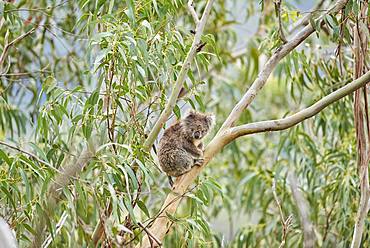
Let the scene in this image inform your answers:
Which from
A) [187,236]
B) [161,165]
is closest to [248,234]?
[161,165]

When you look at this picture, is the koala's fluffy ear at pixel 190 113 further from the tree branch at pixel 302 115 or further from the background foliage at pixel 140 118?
the tree branch at pixel 302 115

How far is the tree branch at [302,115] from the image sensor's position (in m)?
2.47

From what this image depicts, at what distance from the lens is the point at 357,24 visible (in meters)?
2.73

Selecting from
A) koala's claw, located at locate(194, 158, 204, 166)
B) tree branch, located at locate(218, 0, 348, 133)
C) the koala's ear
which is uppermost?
tree branch, located at locate(218, 0, 348, 133)

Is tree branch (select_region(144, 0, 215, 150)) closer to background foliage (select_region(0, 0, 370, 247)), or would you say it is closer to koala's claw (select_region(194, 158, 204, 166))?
background foliage (select_region(0, 0, 370, 247))

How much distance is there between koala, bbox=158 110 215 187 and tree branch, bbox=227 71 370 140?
15.1 inches

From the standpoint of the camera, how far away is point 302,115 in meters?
2.49

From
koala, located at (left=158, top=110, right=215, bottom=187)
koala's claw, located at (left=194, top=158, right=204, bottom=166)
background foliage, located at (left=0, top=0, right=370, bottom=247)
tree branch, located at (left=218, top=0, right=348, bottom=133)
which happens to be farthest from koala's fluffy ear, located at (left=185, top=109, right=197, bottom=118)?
tree branch, located at (left=218, top=0, right=348, bottom=133)

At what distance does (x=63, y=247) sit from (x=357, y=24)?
4.71 ft

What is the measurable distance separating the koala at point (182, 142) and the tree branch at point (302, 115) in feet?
1.26

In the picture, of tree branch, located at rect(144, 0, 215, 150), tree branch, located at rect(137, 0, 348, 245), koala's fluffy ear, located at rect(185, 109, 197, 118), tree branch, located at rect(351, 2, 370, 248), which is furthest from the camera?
koala's fluffy ear, located at rect(185, 109, 197, 118)

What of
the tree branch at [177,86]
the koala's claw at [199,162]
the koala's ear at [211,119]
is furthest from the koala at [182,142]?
the tree branch at [177,86]

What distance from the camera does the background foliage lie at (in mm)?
2471

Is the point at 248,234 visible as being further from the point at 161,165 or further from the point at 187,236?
the point at 187,236
